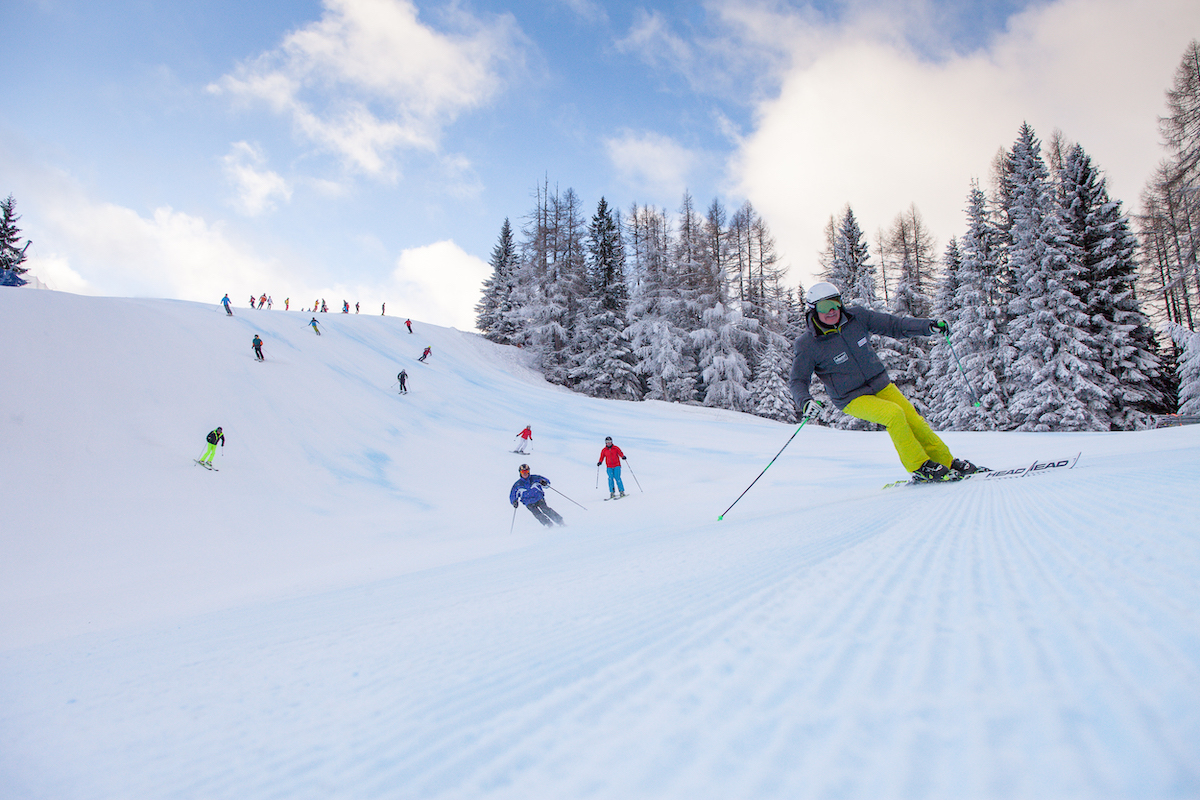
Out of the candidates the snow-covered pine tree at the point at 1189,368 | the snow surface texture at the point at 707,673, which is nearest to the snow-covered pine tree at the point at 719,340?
the snow-covered pine tree at the point at 1189,368

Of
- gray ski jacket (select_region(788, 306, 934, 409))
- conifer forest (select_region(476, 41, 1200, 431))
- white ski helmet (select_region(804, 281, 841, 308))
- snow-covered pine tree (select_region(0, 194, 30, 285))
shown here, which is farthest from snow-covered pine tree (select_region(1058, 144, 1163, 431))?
snow-covered pine tree (select_region(0, 194, 30, 285))

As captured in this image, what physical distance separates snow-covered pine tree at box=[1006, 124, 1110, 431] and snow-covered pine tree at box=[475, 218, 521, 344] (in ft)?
87.8

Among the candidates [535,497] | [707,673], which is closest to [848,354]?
[707,673]

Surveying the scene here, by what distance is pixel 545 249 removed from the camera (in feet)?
115

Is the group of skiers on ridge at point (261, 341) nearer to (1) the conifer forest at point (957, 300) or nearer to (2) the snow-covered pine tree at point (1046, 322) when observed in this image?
(1) the conifer forest at point (957, 300)

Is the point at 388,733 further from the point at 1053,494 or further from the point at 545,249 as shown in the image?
the point at 545,249

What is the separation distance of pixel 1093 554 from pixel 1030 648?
76 cm

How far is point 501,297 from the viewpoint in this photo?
4181 cm

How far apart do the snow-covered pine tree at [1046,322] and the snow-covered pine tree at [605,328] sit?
17.8 m

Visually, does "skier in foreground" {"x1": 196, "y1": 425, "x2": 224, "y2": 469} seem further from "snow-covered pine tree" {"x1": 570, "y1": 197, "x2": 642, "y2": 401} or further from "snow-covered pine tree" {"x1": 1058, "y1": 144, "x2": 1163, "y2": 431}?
"snow-covered pine tree" {"x1": 1058, "y1": 144, "x2": 1163, "y2": 431}

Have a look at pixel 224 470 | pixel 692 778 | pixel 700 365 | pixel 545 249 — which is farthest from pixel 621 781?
pixel 545 249

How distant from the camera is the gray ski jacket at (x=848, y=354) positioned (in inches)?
180

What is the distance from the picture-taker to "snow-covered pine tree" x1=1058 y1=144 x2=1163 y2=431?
61.4 ft

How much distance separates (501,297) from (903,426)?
39.9m
